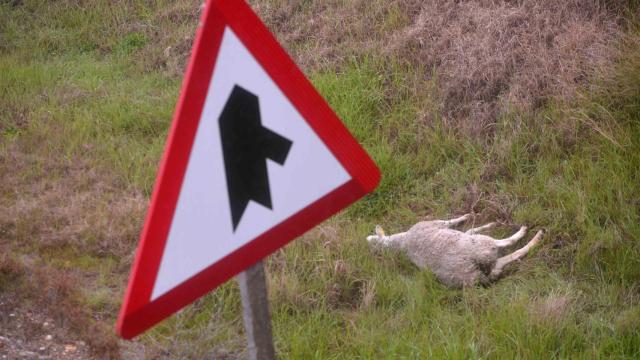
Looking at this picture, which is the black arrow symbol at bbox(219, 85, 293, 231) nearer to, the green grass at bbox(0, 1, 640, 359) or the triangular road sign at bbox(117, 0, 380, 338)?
the triangular road sign at bbox(117, 0, 380, 338)

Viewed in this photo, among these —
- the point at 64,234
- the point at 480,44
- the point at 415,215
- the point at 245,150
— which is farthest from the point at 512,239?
the point at 64,234

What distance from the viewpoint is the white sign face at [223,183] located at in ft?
6.62

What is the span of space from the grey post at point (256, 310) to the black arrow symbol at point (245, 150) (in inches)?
8.6

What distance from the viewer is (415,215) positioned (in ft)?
16.0

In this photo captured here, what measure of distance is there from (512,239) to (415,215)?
76 cm

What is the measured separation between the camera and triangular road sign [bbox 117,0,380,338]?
198cm

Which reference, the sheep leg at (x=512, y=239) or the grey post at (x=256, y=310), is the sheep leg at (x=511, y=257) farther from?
the grey post at (x=256, y=310)

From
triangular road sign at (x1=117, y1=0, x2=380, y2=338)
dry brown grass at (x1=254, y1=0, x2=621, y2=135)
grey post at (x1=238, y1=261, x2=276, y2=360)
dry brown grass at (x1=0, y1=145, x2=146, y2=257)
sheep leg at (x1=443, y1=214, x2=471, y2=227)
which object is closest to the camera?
triangular road sign at (x1=117, y1=0, x2=380, y2=338)

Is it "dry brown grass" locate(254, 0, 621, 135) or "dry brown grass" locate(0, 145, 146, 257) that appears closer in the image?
"dry brown grass" locate(0, 145, 146, 257)

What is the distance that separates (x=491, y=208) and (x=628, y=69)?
1261mm

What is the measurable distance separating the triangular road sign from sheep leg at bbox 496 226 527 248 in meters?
2.14

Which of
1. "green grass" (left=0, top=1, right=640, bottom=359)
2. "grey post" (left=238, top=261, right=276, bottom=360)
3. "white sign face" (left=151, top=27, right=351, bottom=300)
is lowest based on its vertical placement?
"green grass" (left=0, top=1, right=640, bottom=359)

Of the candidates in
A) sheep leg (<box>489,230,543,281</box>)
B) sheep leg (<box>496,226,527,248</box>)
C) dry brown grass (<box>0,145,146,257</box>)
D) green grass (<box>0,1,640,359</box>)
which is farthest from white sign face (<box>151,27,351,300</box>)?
dry brown grass (<box>0,145,146,257</box>)

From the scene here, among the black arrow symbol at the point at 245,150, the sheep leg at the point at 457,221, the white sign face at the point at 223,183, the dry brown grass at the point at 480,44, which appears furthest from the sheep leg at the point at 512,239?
the black arrow symbol at the point at 245,150
